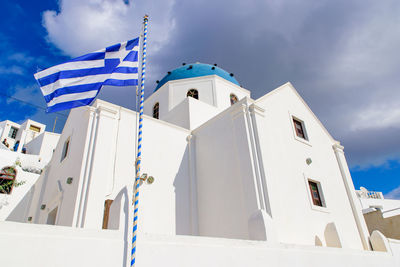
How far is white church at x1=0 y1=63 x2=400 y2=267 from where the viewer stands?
24.0ft

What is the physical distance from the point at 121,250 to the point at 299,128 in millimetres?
9842

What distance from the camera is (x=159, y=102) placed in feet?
54.1

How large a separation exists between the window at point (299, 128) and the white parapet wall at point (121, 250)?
611 centimetres

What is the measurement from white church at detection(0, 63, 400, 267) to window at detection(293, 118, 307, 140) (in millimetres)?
58

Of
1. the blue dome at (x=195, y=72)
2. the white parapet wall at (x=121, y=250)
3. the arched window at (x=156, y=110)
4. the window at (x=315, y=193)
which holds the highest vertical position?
the blue dome at (x=195, y=72)

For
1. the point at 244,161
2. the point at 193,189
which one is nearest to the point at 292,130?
the point at 244,161

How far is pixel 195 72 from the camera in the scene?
1689 cm

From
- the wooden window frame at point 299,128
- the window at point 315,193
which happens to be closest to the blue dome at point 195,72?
the wooden window frame at point 299,128

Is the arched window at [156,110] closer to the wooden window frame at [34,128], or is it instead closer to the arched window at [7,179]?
the arched window at [7,179]

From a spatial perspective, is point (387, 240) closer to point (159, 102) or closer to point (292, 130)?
point (292, 130)

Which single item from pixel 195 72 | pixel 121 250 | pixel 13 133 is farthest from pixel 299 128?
pixel 13 133

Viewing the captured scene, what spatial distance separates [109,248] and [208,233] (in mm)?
6168

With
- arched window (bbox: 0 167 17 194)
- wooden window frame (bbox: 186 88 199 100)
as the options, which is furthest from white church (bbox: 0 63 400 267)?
arched window (bbox: 0 167 17 194)

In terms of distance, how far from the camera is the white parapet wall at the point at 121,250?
3514 millimetres
